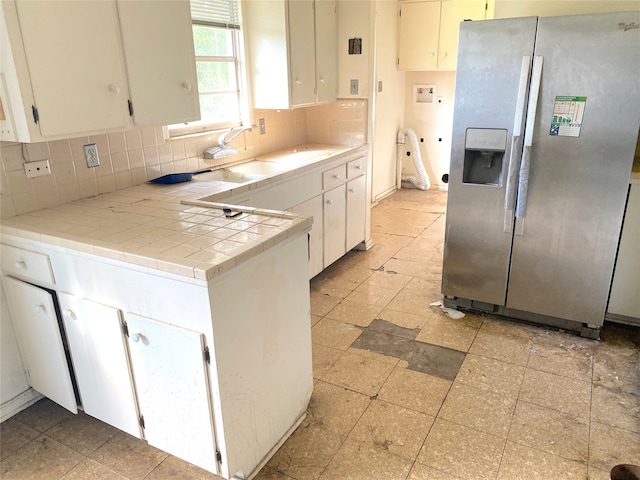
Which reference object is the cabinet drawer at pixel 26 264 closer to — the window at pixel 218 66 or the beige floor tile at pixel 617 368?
the window at pixel 218 66

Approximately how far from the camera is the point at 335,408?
7.59ft

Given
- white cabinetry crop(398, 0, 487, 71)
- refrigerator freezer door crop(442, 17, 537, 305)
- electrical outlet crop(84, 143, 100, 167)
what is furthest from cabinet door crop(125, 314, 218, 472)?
white cabinetry crop(398, 0, 487, 71)

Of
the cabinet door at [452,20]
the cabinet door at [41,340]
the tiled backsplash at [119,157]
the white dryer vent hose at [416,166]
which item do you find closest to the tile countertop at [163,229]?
the tiled backsplash at [119,157]

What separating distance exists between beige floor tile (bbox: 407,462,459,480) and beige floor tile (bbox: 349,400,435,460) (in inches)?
2.5

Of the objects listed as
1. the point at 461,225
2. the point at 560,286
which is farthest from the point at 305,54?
the point at 560,286

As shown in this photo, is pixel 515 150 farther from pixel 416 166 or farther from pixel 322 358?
pixel 416 166

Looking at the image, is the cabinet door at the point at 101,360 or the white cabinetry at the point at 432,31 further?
the white cabinetry at the point at 432,31

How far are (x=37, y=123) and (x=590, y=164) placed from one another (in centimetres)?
270

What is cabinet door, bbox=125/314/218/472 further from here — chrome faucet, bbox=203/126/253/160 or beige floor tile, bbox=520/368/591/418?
chrome faucet, bbox=203/126/253/160

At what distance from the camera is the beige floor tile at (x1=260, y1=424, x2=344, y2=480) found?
1949 mm

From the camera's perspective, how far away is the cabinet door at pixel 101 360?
72.3 inches

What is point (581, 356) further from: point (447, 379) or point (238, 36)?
point (238, 36)

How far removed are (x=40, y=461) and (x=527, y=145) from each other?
2.85 metres

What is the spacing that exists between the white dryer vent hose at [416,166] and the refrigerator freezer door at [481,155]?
3.34 metres
